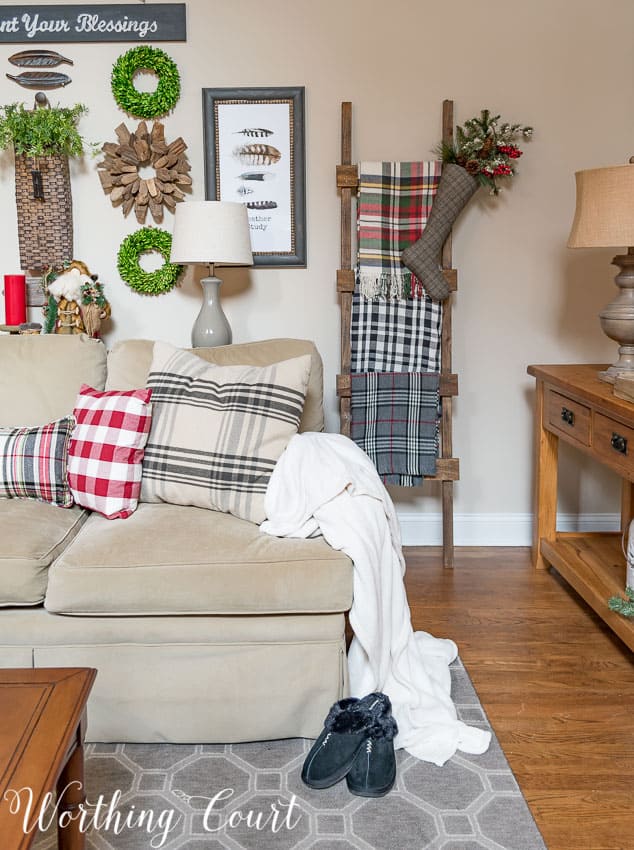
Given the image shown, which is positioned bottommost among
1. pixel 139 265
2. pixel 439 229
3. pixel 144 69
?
pixel 139 265

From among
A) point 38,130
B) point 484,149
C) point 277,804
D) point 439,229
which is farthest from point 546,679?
point 38,130

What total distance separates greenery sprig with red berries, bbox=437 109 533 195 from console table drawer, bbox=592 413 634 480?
1108 millimetres

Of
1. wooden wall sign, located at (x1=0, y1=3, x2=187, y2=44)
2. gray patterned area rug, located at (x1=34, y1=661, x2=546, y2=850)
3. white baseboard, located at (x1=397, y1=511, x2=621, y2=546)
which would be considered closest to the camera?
gray patterned area rug, located at (x1=34, y1=661, x2=546, y2=850)

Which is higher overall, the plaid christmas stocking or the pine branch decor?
the plaid christmas stocking

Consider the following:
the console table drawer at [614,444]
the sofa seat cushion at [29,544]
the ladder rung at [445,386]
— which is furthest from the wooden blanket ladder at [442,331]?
the sofa seat cushion at [29,544]

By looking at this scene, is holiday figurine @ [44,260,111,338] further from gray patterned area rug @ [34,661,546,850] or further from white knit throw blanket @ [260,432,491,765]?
gray patterned area rug @ [34,661,546,850]

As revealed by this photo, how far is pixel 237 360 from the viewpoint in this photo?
277 cm

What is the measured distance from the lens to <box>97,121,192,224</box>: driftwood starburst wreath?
3.31 meters

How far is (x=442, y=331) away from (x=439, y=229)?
0.41 m

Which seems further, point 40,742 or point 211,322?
point 211,322

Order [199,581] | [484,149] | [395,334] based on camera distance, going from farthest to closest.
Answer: [395,334]
[484,149]
[199,581]

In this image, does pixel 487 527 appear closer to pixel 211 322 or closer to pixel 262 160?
pixel 211 322

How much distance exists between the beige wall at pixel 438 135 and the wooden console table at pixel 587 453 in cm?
32

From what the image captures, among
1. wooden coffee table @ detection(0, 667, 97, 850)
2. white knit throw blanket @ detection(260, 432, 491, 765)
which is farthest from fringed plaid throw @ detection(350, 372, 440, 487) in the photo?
wooden coffee table @ detection(0, 667, 97, 850)
